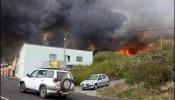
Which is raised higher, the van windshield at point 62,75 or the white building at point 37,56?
the white building at point 37,56

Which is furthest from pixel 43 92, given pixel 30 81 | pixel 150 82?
pixel 150 82

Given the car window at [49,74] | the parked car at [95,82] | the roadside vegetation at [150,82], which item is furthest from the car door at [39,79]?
the parked car at [95,82]

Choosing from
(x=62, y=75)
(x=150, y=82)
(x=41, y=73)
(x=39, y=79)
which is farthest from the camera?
(x=150, y=82)

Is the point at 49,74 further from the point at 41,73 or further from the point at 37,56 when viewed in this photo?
the point at 37,56

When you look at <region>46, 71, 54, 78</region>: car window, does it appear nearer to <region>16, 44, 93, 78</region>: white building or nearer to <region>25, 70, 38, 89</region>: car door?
<region>25, 70, 38, 89</region>: car door

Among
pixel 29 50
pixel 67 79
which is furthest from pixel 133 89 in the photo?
pixel 29 50

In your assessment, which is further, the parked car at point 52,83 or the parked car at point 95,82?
the parked car at point 95,82

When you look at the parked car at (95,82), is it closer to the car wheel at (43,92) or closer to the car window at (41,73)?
the car window at (41,73)

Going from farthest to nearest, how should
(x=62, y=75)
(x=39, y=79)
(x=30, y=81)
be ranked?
(x=30, y=81) → (x=39, y=79) → (x=62, y=75)

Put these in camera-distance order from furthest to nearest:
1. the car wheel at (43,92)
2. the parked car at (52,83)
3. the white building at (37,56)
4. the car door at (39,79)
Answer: the white building at (37,56), the car door at (39,79), the car wheel at (43,92), the parked car at (52,83)

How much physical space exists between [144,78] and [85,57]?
191 feet

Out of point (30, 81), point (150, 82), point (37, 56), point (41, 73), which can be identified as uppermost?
point (37, 56)

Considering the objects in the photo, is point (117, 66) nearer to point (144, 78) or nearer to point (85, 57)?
point (144, 78)

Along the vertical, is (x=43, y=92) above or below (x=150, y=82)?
below
